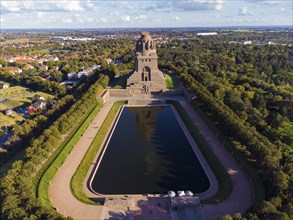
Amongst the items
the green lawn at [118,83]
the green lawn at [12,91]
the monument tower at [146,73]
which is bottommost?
the green lawn at [12,91]

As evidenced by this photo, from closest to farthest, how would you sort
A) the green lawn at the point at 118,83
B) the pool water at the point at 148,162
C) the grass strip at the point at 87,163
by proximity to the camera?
1. the grass strip at the point at 87,163
2. the pool water at the point at 148,162
3. the green lawn at the point at 118,83

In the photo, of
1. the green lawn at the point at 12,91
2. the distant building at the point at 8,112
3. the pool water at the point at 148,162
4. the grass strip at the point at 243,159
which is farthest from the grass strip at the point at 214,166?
A: the green lawn at the point at 12,91

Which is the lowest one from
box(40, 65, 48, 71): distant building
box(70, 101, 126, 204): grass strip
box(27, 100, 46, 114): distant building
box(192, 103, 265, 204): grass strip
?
box(27, 100, 46, 114): distant building

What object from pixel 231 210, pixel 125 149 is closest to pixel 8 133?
pixel 125 149

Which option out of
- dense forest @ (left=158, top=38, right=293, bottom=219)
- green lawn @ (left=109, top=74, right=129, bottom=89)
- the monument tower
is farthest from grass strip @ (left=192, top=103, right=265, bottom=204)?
green lawn @ (left=109, top=74, right=129, bottom=89)

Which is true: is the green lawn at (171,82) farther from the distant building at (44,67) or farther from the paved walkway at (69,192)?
the distant building at (44,67)

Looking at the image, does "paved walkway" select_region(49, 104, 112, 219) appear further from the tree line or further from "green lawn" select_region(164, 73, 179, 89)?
"green lawn" select_region(164, 73, 179, 89)

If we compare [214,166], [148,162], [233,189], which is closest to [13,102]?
[148,162]
